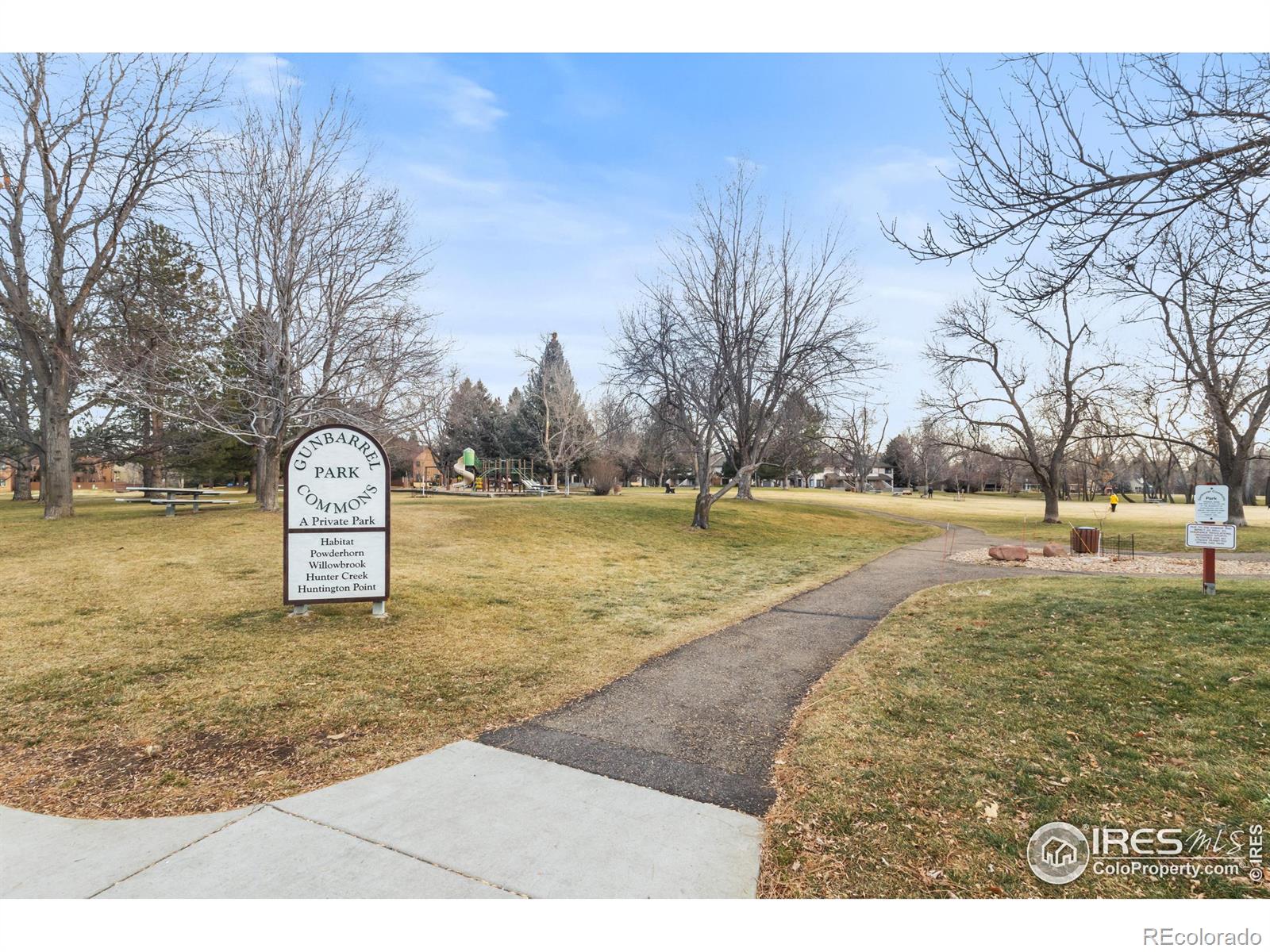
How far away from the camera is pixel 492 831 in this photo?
288cm

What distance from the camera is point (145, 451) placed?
2741 centimetres

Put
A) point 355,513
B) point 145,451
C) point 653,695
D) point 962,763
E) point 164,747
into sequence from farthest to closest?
point 145,451
point 355,513
point 653,695
point 164,747
point 962,763

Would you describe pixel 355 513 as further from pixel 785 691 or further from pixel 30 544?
pixel 30 544

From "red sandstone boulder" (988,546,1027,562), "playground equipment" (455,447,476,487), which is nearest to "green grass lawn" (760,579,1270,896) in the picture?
"red sandstone boulder" (988,546,1027,562)

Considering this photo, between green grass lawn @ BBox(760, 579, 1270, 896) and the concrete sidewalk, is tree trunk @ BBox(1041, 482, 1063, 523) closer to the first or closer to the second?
green grass lawn @ BBox(760, 579, 1270, 896)

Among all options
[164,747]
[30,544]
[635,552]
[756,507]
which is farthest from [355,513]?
[756,507]

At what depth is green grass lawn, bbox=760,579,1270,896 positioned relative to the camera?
2639 millimetres

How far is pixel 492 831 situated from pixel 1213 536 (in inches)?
365

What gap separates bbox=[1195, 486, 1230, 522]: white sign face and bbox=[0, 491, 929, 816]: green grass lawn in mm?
5499

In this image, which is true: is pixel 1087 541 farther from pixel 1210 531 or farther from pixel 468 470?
pixel 468 470

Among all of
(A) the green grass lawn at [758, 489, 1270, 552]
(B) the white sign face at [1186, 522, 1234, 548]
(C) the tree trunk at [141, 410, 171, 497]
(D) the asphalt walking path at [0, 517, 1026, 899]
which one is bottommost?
(A) the green grass lawn at [758, 489, 1270, 552]

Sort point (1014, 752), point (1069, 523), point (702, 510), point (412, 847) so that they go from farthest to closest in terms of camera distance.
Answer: point (1069, 523) < point (702, 510) < point (1014, 752) < point (412, 847)

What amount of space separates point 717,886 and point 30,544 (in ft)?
51.5

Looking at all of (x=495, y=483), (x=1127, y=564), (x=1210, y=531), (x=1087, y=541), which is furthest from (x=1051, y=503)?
(x=495, y=483)
